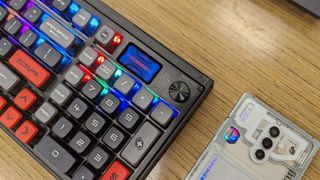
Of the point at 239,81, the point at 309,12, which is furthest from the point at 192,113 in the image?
the point at 309,12

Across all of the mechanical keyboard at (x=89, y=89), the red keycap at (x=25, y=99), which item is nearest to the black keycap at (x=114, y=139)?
the mechanical keyboard at (x=89, y=89)

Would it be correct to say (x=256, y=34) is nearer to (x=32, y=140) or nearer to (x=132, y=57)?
(x=132, y=57)

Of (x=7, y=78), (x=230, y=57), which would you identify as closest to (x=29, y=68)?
(x=7, y=78)

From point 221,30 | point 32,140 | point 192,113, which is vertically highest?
point 221,30

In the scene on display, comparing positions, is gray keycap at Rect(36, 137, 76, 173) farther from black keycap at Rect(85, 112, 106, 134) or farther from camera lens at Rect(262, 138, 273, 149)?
camera lens at Rect(262, 138, 273, 149)

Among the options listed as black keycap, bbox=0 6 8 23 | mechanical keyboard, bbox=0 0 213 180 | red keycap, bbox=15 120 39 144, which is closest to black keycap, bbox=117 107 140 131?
mechanical keyboard, bbox=0 0 213 180

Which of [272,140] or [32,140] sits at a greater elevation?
[272,140]

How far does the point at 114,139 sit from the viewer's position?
0.39 metres

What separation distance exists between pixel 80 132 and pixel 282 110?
235 mm

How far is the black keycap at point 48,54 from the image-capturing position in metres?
0.43

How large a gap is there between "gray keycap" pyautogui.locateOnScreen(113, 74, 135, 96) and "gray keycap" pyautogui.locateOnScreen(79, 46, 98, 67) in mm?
41

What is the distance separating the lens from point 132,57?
42cm

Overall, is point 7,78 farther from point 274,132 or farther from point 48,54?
point 274,132

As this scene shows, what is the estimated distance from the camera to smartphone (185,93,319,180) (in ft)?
1.27
